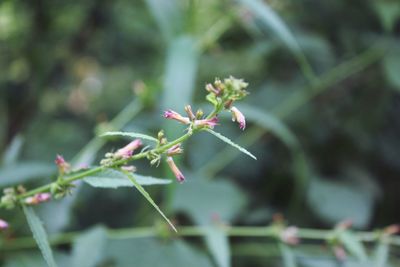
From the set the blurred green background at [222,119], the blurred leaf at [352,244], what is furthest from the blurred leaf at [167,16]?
the blurred leaf at [352,244]

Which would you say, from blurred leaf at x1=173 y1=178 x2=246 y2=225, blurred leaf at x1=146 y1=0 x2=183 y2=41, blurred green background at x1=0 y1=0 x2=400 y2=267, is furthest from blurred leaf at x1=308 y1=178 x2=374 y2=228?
blurred leaf at x1=146 y1=0 x2=183 y2=41

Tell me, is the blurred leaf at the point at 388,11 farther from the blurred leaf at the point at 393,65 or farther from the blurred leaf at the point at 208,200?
the blurred leaf at the point at 208,200

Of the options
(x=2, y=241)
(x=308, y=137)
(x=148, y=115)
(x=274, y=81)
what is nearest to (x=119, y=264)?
(x=2, y=241)

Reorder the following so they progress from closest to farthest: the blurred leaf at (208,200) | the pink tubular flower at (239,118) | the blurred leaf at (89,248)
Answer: the pink tubular flower at (239,118) < the blurred leaf at (89,248) < the blurred leaf at (208,200)

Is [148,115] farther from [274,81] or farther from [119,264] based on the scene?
[119,264]

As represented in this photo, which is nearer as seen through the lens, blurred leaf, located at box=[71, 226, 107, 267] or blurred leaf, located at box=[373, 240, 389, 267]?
blurred leaf, located at box=[71, 226, 107, 267]

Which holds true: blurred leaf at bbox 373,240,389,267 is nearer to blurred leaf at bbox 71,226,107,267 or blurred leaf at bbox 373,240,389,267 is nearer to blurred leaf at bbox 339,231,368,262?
blurred leaf at bbox 339,231,368,262
